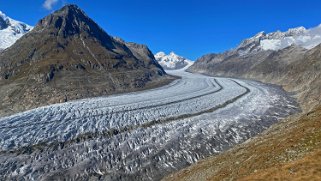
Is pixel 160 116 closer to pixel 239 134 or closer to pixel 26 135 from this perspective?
pixel 239 134

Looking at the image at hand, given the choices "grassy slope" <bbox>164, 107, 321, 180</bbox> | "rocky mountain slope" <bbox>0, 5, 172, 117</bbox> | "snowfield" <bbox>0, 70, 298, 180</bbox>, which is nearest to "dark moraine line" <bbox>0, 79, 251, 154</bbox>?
"snowfield" <bbox>0, 70, 298, 180</bbox>

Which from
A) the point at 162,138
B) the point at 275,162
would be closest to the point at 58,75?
the point at 162,138

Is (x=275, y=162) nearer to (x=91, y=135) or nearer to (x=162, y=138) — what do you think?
(x=162, y=138)

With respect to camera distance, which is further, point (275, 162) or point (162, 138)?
point (162, 138)

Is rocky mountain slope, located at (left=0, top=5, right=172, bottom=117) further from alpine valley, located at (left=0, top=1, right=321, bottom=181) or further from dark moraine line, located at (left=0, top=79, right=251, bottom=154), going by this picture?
dark moraine line, located at (left=0, top=79, right=251, bottom=154)

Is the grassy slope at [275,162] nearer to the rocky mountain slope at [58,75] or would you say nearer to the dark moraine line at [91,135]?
the dark moraine line at [91,135]

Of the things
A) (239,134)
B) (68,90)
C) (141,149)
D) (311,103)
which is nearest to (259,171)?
(141,149)

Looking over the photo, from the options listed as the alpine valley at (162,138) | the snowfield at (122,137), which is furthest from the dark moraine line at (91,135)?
the alpine valley at (162,138)
